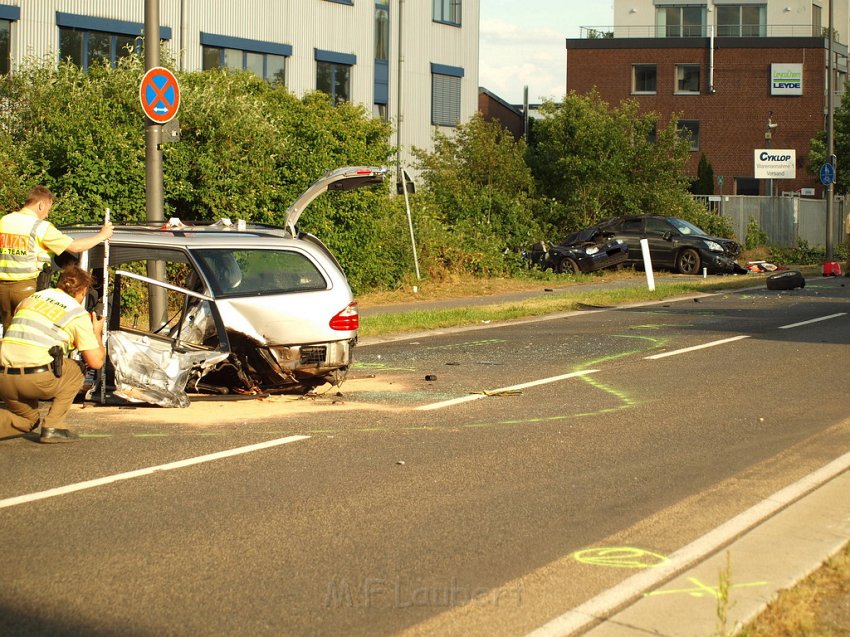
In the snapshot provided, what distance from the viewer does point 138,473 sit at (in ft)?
25.7

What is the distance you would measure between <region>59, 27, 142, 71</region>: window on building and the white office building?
27 mm

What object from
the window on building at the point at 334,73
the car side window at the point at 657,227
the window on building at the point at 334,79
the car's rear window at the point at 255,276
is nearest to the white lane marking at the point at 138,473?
the car's rear window at the point at 255,276

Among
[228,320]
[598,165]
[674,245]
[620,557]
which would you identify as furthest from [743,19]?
[620,557]

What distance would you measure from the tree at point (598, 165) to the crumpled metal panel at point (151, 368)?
25.4m

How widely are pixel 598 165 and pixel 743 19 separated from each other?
4311 centimetres

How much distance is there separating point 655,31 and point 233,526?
70964 millimetres

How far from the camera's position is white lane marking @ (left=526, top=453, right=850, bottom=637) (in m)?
4.97

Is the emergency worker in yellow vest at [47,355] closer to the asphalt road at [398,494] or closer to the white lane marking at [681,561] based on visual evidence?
the asphalt road at [398,494]

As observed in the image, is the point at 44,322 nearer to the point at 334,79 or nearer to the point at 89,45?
the point at 89,45

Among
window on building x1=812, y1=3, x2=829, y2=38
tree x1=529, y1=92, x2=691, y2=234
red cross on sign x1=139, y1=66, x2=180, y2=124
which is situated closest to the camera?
red cross on sign x1=139, y1=66, x2=180, y2=124

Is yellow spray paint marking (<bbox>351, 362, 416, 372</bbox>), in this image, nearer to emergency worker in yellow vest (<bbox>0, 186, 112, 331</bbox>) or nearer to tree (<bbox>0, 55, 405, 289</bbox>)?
emergency worker in yellow vest (<bbox>0, 186, 112, 331</bbox>)

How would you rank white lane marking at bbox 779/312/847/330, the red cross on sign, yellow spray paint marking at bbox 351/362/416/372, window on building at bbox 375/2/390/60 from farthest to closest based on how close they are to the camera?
window on building at bbox 375/2/390/60 < white lane marking at bbox 779/312/847/330 < the red cross on sign < yellow spray paint marking at bbox 351/362/416/372

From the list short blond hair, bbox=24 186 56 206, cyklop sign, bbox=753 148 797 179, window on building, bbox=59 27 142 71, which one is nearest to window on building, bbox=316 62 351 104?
window on building, bbox=59 27 142 71

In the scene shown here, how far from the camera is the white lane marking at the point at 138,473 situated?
7141 mm
